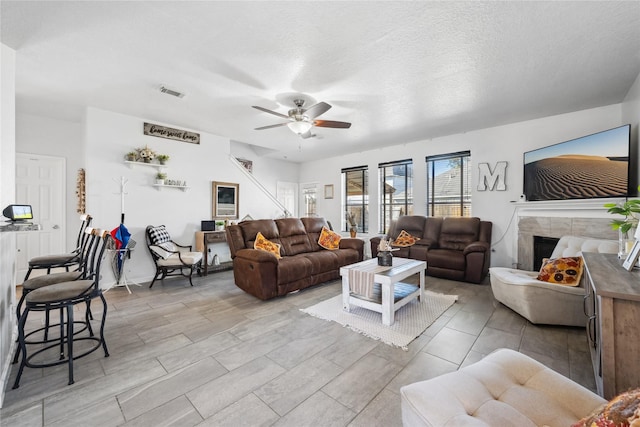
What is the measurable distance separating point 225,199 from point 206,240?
1.07 m

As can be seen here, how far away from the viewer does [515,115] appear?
397 centimetres

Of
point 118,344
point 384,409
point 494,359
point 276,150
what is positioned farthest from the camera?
point 276,150

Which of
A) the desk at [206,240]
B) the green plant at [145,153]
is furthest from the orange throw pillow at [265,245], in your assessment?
the green plant at [145,153]

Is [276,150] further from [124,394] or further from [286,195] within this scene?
[124,394]

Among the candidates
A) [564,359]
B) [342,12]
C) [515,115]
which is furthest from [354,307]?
[515,115]

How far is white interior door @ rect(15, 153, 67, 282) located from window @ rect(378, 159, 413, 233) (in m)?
6.17

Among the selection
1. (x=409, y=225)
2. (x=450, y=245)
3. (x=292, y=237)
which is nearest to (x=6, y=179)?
(x=292, y=237)

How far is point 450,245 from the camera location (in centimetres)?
470

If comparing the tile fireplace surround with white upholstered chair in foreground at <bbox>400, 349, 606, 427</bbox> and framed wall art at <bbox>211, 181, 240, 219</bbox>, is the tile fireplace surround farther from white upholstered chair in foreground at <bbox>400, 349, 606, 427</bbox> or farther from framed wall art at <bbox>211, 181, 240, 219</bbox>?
framed wall art at <bbox>211, 181, 240, 219</bbox>

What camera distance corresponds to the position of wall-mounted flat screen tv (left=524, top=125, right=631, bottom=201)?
294 cm

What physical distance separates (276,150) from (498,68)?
15.8ft

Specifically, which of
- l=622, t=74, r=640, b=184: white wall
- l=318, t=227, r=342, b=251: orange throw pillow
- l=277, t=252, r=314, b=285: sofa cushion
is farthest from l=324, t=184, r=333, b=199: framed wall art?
l=622, t=74, r=640, b=184: white wall

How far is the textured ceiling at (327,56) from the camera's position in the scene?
192 cm

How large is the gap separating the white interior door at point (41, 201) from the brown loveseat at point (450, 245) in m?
5.52
